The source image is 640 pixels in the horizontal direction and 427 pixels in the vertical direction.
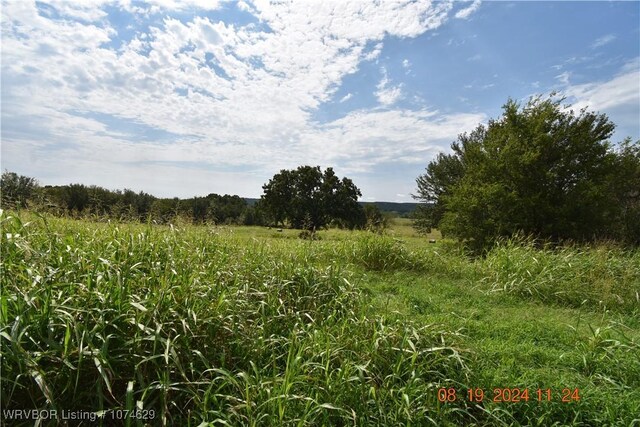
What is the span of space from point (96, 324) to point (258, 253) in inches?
117

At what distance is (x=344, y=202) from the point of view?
25.6 meters

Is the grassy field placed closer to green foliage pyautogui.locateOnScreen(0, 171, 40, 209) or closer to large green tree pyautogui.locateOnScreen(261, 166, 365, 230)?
green foliage pyautogui.locateOnScreen(0, 171, 40, 209)

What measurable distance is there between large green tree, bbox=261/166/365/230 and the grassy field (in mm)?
20571

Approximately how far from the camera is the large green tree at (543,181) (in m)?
9.22

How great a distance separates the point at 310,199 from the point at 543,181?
17384 millimetres

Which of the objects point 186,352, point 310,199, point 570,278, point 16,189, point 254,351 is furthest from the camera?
point 310,199

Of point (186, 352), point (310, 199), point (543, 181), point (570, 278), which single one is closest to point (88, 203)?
point (186, 352)

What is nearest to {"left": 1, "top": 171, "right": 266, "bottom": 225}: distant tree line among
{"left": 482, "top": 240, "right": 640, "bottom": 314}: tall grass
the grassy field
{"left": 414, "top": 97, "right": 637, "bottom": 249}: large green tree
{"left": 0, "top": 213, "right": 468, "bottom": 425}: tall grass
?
the grassy field

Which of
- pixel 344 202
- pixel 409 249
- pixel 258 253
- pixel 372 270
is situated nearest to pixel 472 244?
pixel 409 249

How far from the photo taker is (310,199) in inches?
A: 996

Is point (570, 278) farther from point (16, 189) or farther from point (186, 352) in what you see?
point (16, 189)

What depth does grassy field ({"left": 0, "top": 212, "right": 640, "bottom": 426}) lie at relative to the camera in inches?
72.0

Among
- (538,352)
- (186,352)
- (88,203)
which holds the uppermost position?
(88,203)

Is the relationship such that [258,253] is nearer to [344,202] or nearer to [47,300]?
[47,300]
